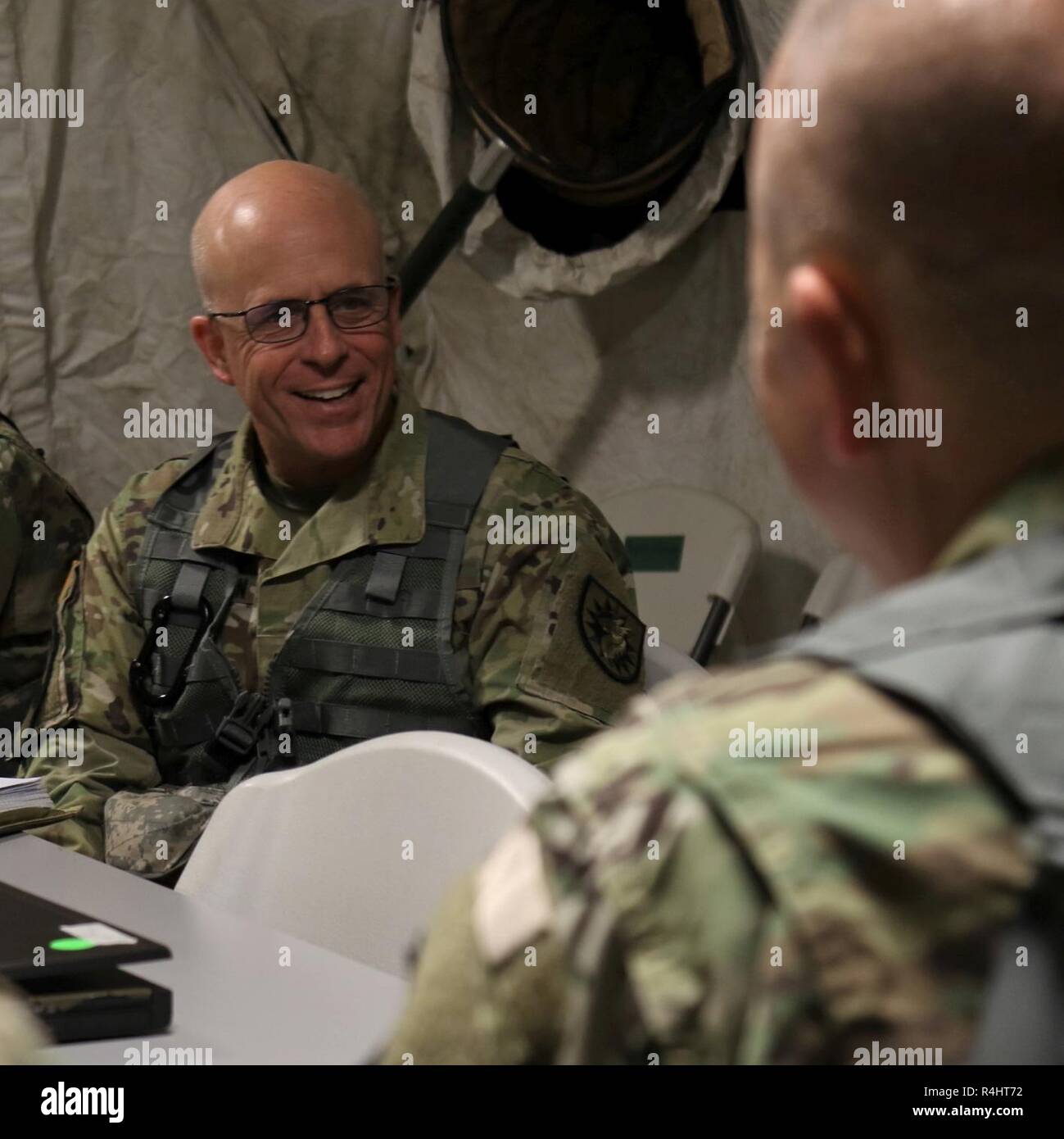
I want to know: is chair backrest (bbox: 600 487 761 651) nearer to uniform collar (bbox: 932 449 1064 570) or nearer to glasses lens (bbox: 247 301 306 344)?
glasses lens (bbox: 247 301 306 344)

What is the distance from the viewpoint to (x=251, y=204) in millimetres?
1991

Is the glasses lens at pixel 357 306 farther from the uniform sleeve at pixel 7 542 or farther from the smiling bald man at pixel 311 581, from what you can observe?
the uniform sleeve at pixel 7 542

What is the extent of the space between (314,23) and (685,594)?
1333 mm

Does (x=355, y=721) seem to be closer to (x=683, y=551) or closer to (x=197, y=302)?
(x=683, y=551)

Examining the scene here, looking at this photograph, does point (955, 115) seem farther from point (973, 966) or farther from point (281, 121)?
point (281, 121)

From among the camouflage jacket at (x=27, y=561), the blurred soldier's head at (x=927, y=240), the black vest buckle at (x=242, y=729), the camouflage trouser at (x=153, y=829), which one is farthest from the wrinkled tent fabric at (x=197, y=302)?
the blurred soldier's head at (x=927, y=240)

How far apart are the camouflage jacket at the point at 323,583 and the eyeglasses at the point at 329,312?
0.39 ft

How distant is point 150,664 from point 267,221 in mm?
587

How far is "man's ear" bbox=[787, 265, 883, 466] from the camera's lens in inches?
19.6

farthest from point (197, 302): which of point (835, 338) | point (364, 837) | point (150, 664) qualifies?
point (835, 338)

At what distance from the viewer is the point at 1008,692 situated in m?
0.43

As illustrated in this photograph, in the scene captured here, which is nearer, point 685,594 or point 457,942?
point 457,942

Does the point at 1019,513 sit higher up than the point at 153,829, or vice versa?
the point at 153,829

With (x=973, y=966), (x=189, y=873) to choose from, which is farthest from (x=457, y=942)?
(x=189, y=873)
